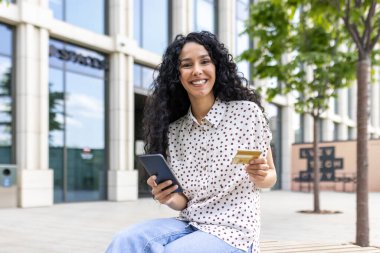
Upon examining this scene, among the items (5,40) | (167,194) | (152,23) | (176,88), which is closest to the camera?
(167,194)

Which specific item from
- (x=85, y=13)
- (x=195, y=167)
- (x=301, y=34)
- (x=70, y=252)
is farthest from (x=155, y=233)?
(x=85, y=13)

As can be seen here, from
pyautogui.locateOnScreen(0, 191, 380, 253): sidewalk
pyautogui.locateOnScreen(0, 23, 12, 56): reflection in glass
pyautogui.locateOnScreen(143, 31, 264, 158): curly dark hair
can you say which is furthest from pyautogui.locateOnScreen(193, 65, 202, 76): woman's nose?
pyautogui.locateOnScreen(0, 23, 12, 56): reflection in glass

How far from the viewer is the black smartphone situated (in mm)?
2404

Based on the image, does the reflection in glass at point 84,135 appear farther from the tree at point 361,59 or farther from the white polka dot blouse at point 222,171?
the white polka dot blouse at point 222,171

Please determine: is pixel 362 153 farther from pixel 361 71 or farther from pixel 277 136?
pixel 277 136

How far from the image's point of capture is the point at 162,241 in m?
2.46

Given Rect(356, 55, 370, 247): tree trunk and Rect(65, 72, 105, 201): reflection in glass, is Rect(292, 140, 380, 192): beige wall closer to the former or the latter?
Rect(65, 72, 105, 201): reflection in glass

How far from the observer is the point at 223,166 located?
8.63ft

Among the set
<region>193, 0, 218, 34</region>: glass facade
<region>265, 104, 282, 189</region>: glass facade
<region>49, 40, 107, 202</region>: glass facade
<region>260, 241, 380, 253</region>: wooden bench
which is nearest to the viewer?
<region>260, 241, 380, 253</region>: wooden bench

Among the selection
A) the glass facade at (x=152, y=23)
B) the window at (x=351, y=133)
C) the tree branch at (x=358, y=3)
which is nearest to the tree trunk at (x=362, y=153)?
the tree branch at (x=358, y=3)

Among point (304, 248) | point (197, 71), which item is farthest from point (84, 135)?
point (197, 71)

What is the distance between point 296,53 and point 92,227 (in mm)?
6927

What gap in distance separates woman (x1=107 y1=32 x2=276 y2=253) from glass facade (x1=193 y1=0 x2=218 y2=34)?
62.8ft

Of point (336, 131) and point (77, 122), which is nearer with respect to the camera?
point (77, 122)
